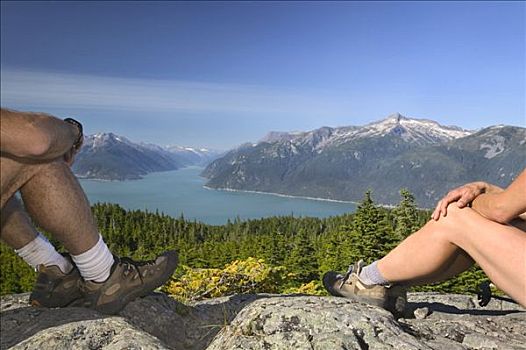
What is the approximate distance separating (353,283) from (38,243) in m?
2.75

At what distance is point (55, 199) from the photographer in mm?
3119

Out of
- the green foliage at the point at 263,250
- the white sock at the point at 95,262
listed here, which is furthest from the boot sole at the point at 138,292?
the green foliage at the point at 263,250

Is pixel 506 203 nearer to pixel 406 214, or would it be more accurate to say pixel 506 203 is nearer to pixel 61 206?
pixel 61 206

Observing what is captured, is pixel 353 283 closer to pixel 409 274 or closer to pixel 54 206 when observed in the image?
pixel 409 274

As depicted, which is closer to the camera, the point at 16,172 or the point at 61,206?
the point at 16,172

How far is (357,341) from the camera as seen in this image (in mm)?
3109

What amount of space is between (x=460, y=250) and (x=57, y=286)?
3.35 metres

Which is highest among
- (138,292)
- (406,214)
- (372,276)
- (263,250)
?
(372,276)

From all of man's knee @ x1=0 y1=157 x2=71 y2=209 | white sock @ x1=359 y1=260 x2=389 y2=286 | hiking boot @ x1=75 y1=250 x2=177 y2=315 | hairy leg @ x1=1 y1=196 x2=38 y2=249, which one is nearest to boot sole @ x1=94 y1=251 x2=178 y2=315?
hiking boot @ x1=75 y1=250 x2=177 y2=315

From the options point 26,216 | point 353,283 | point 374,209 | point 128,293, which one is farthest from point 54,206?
point 374,209

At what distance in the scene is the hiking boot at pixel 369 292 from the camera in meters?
3.90

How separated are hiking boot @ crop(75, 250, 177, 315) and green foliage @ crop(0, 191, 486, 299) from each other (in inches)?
125

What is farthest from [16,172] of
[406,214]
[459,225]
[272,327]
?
[406,214]

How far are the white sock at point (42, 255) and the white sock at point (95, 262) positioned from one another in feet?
0.78
